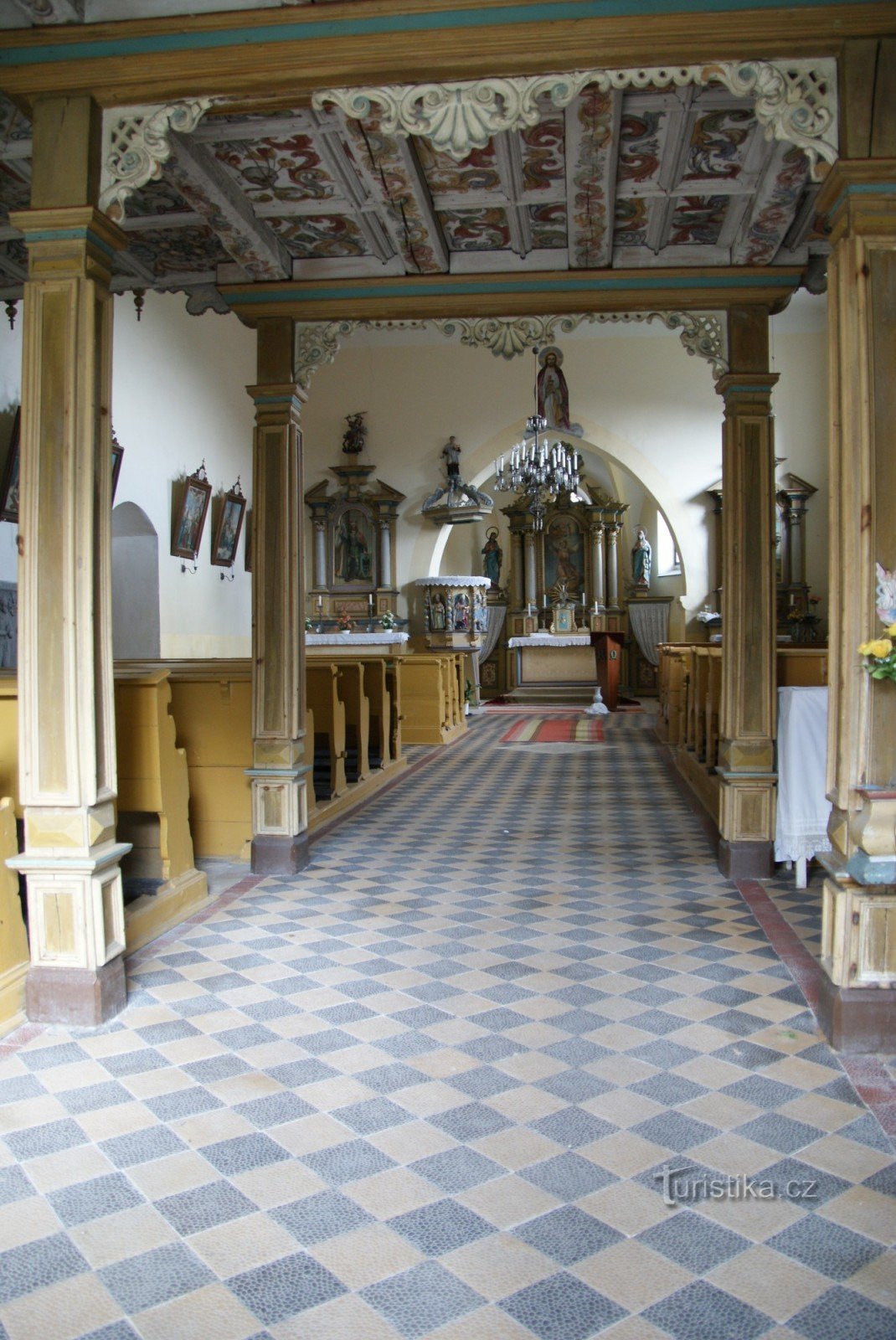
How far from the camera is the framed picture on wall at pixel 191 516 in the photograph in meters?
10.3

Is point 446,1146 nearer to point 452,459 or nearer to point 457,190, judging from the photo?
point 457,190

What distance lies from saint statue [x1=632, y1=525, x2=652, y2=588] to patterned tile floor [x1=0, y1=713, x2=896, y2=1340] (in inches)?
539

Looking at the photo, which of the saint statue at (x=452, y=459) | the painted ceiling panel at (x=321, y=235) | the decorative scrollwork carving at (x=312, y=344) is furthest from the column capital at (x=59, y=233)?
the saint statue at (x=452, y=459)

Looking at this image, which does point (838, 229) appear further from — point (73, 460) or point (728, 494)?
point (73, 460)

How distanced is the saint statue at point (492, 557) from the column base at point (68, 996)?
15367 millimetres

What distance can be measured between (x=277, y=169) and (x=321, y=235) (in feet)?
2.15

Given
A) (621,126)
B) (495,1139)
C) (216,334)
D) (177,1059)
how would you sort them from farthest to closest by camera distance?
(216,334)
(621,126)
(177,1059)
(495,1139)

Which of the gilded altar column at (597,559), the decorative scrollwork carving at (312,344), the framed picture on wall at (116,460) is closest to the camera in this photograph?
the decorative scrollwork carving at (312,344)

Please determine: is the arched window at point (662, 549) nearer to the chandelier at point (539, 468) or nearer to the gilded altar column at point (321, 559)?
the chandelier at point (539, 468)

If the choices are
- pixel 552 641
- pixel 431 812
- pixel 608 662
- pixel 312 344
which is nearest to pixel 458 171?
pixel 312 344

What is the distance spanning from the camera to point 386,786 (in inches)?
316

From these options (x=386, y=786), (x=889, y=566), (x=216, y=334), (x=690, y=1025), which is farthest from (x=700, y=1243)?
(x=216, y=334)

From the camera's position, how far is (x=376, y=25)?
10.2 ft

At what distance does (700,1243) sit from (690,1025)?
1155mm
